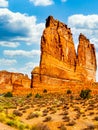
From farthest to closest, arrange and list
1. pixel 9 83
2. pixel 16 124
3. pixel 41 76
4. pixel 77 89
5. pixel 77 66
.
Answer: pixel 9 83 → pixel 77 66 → pixel 41 76 → pixel 77 89 → pixel 16 124

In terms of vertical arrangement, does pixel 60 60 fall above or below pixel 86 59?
below

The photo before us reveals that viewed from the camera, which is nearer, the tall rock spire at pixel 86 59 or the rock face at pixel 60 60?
the rock face at pixel 60 60

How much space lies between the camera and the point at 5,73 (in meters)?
172

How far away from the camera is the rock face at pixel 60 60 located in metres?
91.0

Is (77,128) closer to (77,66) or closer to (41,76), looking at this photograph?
(41,76)

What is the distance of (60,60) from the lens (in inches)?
3868

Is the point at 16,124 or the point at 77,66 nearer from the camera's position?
the point at 16,124

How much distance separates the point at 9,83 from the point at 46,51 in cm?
7784

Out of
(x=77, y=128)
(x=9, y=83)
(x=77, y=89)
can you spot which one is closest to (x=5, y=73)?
(x=9, y=83)

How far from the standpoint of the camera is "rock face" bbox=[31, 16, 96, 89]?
9100cm

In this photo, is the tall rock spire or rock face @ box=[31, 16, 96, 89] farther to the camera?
the tall rock spire

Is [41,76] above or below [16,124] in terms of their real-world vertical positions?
above

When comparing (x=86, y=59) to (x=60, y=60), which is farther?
(x=86, y=59)

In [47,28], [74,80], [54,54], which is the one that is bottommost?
[74,80]
